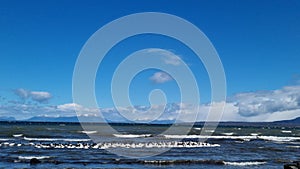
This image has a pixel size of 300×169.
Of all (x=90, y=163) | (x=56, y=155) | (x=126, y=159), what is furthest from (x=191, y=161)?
(x=56, y=155)

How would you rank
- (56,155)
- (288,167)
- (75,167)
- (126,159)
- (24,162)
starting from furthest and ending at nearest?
(56,155)
(126,159)
(24,162)
(75,167)
(288,167)

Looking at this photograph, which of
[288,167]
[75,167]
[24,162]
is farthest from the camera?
[24,162]

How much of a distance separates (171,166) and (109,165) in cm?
558

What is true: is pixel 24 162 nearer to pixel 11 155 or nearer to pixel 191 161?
pixel 11 155

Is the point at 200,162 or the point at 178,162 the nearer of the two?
the point at 178,162

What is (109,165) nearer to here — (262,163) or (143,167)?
(143,167)

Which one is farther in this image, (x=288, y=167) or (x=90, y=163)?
(x=90, y=163)

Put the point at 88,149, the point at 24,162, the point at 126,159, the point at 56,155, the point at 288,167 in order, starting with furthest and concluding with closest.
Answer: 1. the point at 88,149
2. the point at 56,155
3. the point at 126,159
4. the point at 24,162
5. the point at 288,167

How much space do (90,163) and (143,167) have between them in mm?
5354

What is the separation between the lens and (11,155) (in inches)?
1700

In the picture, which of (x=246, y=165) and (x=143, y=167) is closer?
(x=143, y=167)

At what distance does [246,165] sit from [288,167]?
14836 millimetres


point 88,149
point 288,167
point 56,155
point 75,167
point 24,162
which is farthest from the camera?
point 88,149

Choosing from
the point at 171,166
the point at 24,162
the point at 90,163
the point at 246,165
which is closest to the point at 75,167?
the point at 90,163
